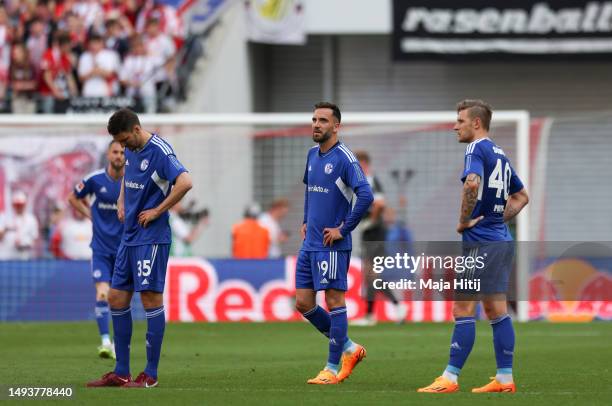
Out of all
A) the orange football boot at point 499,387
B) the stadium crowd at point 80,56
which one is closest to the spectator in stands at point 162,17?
the stadium crowd at point 80,56

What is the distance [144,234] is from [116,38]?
49.3ft

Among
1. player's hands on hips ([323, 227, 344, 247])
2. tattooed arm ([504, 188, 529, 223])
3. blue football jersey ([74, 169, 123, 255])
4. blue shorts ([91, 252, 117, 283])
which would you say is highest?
tattooed arm ([504, 188, 529, 223])

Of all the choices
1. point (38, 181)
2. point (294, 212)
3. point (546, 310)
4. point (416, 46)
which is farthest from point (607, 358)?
point (416, 46)

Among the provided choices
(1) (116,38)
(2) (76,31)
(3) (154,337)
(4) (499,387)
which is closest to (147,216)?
(3) (154,337)

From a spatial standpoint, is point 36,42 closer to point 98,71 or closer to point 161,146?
point 98,71

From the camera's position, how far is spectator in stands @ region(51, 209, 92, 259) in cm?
2205

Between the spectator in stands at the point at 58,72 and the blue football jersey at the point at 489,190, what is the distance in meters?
15.4

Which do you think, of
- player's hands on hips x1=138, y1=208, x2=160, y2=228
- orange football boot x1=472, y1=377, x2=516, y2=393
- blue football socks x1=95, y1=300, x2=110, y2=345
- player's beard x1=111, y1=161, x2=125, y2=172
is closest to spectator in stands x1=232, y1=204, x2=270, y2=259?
blue football socks x1=95, y1=300, x2=110, y2=345

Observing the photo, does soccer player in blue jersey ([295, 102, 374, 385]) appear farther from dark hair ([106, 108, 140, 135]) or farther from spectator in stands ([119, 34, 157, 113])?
spectator in stands ([119, 34, 157, 113])

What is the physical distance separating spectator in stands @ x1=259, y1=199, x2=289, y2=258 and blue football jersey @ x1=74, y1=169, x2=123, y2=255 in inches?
284

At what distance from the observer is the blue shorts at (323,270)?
1162cm

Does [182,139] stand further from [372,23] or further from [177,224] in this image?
[372,23]

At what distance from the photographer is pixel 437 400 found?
1020 centimetres

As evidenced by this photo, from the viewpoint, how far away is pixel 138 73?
2553 centimetres
